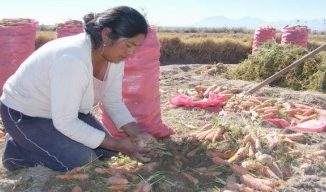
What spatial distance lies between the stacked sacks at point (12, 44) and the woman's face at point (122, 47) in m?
4.11

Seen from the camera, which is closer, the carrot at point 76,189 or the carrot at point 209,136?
the carrot at point 76,189

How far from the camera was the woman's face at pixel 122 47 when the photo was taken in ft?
9.03

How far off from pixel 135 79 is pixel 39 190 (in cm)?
124

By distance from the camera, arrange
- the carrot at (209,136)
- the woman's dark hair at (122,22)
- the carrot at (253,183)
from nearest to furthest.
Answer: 1. the woman's dark hair at (122,22)
2. the carrot at (253,183)
3. the carrot at (209,136)

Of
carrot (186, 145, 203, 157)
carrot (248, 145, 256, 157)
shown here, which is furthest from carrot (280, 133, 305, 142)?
carrot (186, 145, 203, 157)

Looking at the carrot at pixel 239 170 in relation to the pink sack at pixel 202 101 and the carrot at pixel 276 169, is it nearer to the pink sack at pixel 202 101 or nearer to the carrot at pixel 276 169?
the carrot at pixel 276 169

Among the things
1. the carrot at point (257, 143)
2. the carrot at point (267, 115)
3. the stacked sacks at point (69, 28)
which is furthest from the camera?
the stacked sacks at point (69, 28)

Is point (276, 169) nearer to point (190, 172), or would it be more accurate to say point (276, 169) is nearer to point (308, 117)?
point (190, 172)

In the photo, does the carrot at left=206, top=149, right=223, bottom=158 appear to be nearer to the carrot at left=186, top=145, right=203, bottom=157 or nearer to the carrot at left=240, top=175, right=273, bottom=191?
the carrot at left=186, top=145, right=203, bottom=157

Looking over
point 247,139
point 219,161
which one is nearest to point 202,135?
point 247,139

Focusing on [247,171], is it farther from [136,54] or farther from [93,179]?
[136,54]

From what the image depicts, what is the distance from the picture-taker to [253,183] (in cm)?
310

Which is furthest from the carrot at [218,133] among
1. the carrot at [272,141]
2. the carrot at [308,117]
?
the carrot at [308,117]

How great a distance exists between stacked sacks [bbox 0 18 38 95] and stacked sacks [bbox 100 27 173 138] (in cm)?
320
